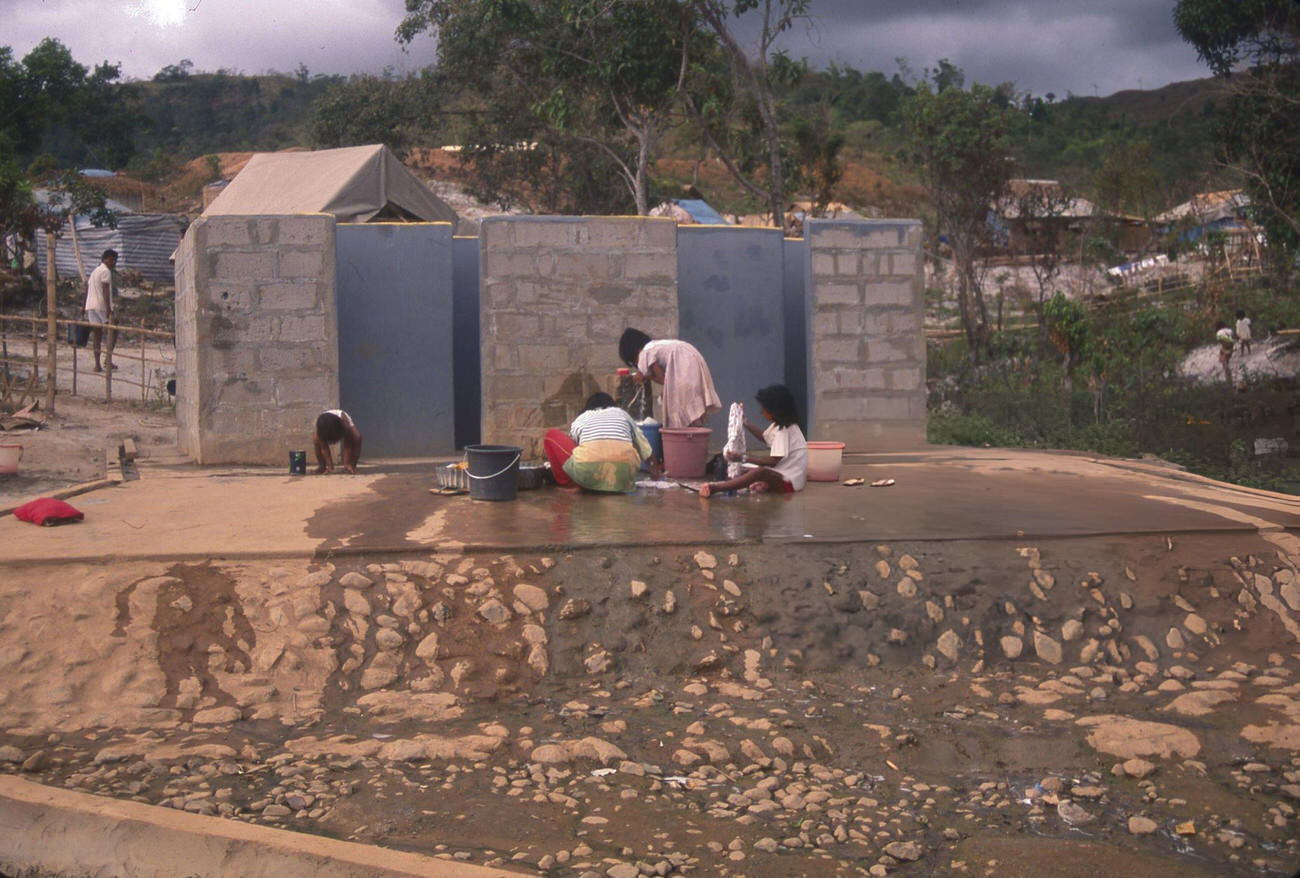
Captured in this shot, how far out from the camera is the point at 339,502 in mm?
6656

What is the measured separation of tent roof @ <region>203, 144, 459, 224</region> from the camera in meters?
11.5

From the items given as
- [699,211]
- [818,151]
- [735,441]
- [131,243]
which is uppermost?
[818,151]

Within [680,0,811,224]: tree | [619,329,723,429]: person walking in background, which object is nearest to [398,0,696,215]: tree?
[680,0,811,224]: tree

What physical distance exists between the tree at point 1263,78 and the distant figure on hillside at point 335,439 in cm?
Result: 1188

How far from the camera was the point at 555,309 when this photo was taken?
30.5 ft

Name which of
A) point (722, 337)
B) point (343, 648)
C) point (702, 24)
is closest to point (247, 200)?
point (722, 337)

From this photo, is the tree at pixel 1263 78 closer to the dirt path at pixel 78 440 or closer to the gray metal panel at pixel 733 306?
the gray metal panel at pixel 733 306

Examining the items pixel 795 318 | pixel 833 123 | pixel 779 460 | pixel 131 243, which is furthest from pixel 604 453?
pixel 833 123

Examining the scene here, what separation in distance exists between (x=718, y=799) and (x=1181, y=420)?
1093 cm

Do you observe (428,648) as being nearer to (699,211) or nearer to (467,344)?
(467,344)

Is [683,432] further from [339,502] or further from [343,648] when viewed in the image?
[343,648]

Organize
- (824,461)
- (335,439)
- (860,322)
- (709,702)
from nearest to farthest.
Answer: (709,702) → (824,461) → (335,439) → (860,322)

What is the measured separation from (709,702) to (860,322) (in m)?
6.08

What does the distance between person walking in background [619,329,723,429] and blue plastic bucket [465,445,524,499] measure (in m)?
1.76
